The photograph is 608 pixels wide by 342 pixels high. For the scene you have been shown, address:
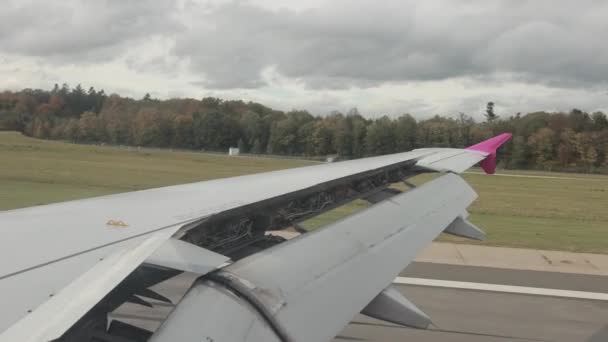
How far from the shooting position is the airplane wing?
1495 mm

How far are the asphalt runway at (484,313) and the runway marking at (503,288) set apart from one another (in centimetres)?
14

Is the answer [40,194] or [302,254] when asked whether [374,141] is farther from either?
[302,254]

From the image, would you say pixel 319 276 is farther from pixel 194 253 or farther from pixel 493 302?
pixel 493 302

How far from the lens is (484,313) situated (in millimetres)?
5758

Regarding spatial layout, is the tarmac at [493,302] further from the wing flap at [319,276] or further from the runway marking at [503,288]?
the wing flap at [319,276]

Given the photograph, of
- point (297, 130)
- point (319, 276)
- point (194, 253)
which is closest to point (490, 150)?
point (319, 276)

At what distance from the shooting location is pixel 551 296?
6492 millimetres

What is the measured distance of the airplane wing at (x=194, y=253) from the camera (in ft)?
4.91

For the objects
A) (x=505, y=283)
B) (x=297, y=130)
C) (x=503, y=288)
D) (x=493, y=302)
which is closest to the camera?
(x=493, y=302)

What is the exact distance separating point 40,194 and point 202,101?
63.3 meters

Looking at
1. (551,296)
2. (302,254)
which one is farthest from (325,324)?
(551,296)

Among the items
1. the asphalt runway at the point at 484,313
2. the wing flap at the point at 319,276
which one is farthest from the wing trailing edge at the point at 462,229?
the asphalt runway at the point at 484,313

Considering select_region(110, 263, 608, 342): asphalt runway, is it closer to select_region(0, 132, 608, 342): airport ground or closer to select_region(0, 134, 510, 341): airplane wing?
select_region(0, 132, 608, 342): airport ground

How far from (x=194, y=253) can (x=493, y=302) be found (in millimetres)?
5114
